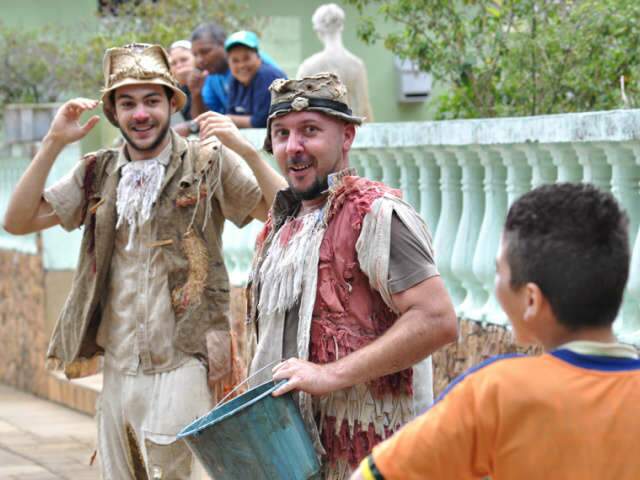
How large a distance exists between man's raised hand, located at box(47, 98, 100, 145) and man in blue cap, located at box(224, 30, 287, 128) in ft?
12.3

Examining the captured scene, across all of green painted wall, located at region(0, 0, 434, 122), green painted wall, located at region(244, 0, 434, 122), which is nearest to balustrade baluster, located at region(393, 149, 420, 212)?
green painted wall, located at region(0, 0, 434, 122)

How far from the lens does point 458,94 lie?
33.1 ft

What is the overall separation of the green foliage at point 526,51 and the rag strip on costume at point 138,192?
4.11 m

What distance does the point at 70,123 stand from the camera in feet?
18.4

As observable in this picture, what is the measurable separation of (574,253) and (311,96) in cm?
148

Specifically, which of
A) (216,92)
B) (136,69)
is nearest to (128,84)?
(136,69)

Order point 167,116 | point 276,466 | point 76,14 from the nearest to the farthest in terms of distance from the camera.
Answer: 1. point 276,466
2. point 167,116
3. point 76,14

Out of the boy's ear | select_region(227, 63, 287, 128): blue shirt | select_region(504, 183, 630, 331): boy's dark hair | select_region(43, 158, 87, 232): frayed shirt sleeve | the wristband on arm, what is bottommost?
the wristband on arm

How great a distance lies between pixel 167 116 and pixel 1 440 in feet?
15.0

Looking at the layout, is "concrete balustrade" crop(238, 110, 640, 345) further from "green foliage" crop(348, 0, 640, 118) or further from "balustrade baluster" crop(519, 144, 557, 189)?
"green foliage" crop(348, 0, 640, 118)

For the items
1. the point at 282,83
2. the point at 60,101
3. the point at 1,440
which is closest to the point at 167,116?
the point at 282,83

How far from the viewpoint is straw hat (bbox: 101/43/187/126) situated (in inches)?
215

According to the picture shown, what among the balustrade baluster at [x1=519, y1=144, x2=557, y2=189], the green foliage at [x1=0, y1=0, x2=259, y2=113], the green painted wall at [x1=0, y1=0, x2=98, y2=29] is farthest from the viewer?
the green painted wall at [x1=0, y1=0, x2=98, y2=29]

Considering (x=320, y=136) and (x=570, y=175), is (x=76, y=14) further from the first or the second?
(x=320, y=136)
